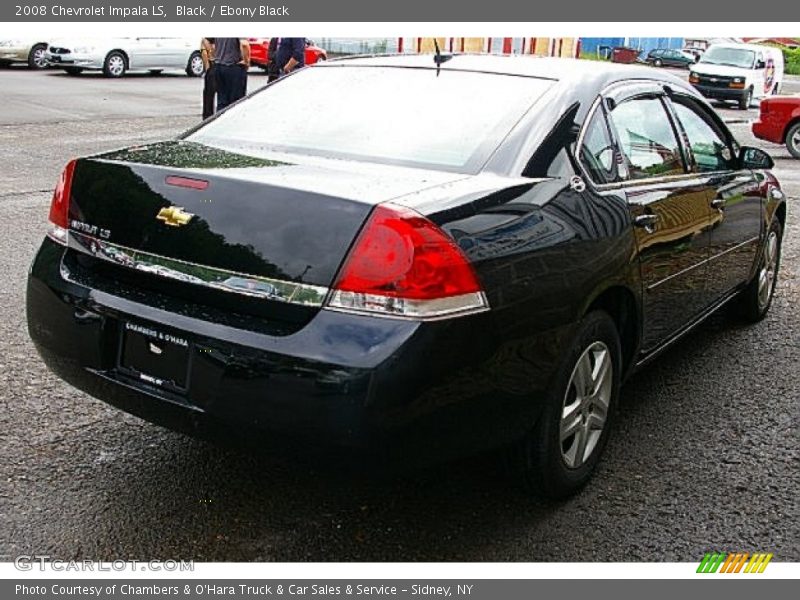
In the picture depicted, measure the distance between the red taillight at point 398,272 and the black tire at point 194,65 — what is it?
22.5 m

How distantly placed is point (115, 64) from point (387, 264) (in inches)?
845

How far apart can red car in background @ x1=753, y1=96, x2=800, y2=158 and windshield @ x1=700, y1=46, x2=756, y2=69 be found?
1010 cm

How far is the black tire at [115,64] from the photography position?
21969 mm

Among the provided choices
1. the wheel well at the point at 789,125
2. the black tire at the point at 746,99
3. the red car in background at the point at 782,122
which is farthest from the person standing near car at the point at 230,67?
the black tire at the point at 746,99

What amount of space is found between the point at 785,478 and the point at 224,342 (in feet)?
7.43

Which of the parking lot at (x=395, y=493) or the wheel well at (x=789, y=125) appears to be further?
the wheel well at (x=789, y=125)

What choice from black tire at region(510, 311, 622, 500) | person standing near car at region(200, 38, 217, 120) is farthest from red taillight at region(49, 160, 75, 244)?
person standing near car at region(200, 38, 217, 120)

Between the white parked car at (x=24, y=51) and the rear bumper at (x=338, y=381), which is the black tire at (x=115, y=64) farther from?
the rear bumper at (x=338, y=381)

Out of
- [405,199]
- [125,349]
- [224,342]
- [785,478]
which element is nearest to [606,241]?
[405,199]

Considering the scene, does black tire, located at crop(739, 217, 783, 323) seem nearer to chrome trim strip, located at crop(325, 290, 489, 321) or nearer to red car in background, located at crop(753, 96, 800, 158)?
chrome trim strip, located at crop(325, 290, 489, 321)

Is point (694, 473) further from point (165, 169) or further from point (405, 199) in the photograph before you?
point (165, 169)

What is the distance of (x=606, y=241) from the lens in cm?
331

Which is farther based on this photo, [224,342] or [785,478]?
[785,478]

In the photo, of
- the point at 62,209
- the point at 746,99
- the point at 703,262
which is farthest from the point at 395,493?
the point at 746,99
